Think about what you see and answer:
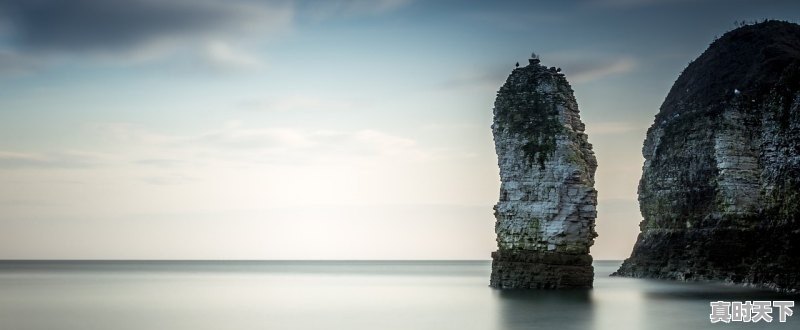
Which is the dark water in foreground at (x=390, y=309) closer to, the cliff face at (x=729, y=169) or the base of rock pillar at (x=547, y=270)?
the base of rock pillar at (x=547, y=270)

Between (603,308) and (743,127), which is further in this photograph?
(743,127)

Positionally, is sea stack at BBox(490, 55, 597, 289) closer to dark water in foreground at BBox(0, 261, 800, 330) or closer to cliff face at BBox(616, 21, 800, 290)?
dark water in foreground at BBox(0, 261, 800, 330)

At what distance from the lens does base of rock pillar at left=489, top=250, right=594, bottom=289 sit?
4793 centimetres

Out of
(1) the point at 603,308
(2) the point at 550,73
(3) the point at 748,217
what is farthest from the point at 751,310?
(3) the point at 748,217

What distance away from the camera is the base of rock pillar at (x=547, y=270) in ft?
157

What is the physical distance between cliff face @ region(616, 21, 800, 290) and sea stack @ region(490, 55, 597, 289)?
11.1 metres

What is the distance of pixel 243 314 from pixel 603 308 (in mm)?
15459

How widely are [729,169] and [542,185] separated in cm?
2125

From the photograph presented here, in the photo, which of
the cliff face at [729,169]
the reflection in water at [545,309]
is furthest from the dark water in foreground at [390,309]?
the cliff face at [729,169]

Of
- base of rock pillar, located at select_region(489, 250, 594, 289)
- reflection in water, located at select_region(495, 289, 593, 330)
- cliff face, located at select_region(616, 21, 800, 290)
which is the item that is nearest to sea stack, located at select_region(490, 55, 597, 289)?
base of rock pillar, located at select_region(489, 250, 594, 289)

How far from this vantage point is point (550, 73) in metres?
49.7

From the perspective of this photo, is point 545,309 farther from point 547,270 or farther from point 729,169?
point 729,169

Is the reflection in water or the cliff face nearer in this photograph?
the reflection in water

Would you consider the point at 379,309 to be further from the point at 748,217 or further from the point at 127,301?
the point at 748,217
